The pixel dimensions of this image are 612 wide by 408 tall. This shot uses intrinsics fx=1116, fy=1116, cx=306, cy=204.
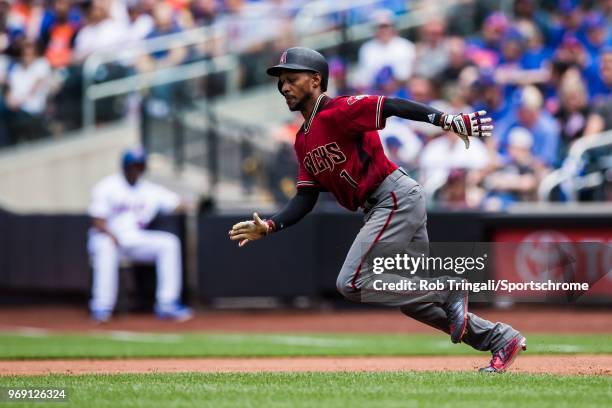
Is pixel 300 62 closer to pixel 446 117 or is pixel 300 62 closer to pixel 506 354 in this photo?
pixel 446 117

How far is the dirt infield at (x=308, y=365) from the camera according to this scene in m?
8.20

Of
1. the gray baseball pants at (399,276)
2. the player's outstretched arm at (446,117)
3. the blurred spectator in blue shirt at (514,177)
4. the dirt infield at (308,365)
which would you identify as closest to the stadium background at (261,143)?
the blurred spectator in blue shirt at (514,177)

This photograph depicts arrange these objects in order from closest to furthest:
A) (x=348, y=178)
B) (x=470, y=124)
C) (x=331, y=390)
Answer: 1. (x=331, y=390)
2. (x=470, y=124)
3. (x=348, y=178)

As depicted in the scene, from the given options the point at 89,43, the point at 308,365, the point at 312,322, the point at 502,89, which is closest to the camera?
the point at 308,365

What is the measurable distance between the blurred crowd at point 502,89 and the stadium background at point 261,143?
0.03m

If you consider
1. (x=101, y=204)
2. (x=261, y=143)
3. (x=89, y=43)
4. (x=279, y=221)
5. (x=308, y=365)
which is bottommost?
(x=308, y=365)

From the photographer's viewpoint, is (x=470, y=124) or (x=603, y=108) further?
(x=603, y=108)

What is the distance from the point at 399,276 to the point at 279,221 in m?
0.92

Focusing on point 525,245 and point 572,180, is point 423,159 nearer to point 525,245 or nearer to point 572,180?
point 572,180

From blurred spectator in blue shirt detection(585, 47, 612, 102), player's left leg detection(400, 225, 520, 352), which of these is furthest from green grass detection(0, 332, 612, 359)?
blurred spectator in blue shirt detection(585, 47, 612, 102)

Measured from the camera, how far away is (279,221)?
743 cm

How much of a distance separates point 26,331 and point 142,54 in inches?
195

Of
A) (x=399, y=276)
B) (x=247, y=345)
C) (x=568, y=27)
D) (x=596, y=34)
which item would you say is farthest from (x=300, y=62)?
(x=568, y=27)

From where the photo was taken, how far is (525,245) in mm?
11242
